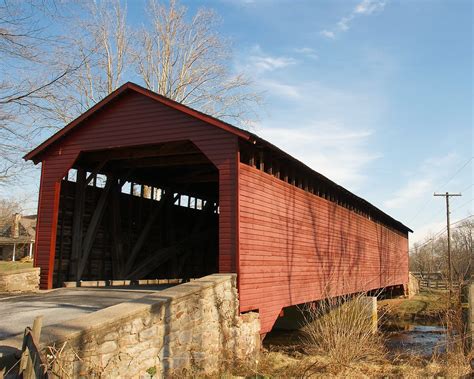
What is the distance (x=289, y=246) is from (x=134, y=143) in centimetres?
475

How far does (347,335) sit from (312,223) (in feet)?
17.3

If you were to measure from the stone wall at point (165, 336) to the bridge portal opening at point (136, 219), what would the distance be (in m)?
4.68

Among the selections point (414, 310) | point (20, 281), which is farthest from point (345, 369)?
point (414, 310)

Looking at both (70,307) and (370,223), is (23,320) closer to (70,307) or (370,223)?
(70,307)

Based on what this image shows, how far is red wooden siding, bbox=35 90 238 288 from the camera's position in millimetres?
10047

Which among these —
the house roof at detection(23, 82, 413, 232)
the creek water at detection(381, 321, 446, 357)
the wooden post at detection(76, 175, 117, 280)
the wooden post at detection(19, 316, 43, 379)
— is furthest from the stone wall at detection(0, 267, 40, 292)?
the creek water at detection(381, 321, 446, 357)

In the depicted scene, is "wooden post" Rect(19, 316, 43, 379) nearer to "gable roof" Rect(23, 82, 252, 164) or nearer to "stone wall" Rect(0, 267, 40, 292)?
"gable roof" Rect(23, 82, 252, 164)

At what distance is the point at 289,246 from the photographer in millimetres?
12453

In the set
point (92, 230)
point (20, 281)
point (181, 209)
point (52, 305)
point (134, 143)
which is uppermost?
point (134, 143)

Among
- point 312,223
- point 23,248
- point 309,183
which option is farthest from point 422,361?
point 23,248

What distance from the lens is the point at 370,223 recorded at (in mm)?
22172

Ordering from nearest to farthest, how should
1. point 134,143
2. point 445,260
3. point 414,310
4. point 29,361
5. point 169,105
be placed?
point 29,361 → point 169,105 → point 134,143 → point 445,260 → point 414,310

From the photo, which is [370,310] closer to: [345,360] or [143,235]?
[345,360]

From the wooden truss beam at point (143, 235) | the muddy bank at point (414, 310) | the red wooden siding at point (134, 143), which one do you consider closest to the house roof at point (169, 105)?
the red wooden siding at point (134, 143)
